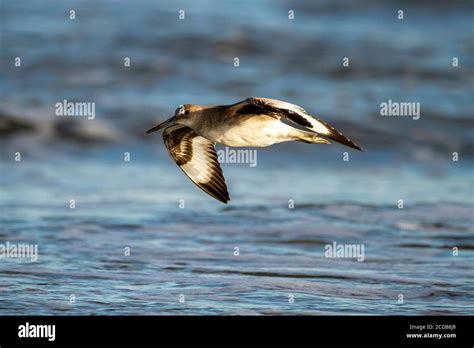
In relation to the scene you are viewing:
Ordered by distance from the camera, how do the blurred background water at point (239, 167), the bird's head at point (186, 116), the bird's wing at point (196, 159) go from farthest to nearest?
the bird's wing at point (196, 159) < the blurred background water at point (239, 167) < the bird's head at point (186, 116)

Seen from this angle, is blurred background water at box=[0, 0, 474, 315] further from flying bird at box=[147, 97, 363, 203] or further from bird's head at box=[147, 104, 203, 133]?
bird's head at box=[147, 104, 203, 133]

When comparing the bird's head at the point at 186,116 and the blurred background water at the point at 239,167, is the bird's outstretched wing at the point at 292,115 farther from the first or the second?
the blurred background water at the point at 239,167

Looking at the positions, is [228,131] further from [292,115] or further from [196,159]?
[196,159]

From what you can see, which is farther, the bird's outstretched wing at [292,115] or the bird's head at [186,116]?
the bird's head at [186,116]

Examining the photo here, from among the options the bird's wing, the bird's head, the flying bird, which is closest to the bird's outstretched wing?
the flying bird

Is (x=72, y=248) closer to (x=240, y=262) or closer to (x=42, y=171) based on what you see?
(x=240, y=262)

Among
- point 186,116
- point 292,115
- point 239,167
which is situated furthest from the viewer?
point 239,167

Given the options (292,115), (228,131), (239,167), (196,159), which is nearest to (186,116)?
(228,131)

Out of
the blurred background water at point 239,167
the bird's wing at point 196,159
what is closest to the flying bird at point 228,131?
the bird's wing at point 196,159
